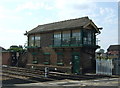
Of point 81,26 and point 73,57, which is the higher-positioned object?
point 81,26

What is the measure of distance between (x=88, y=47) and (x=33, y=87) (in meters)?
13.9

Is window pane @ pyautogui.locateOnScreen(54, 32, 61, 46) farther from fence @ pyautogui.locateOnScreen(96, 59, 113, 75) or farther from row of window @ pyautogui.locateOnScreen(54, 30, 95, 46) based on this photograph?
fence @ pyautogui.locateOnScreen(96, 59, 113, 75)

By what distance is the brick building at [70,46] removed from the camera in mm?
26344

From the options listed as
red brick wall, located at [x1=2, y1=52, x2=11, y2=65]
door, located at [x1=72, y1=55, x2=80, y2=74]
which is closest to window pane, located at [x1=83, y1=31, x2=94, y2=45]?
door, located at [x1=72, y1=55, x2=80, y2=74]

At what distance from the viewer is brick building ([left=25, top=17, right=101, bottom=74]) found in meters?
26.3

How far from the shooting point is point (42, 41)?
32.5 metres

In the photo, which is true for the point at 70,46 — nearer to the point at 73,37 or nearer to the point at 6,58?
the point at 73,37

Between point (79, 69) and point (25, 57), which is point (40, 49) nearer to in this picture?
point (25, 57)

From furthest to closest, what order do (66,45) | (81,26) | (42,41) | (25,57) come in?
(25,57), (42,41), (66,45), (81,26)

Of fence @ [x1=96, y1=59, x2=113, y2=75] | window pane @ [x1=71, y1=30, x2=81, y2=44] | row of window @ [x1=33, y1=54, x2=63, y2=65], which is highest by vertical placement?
window pane @ [x1=71, y1=30, x2=81, y2=44]

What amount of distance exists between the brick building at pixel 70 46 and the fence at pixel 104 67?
3.73 feet

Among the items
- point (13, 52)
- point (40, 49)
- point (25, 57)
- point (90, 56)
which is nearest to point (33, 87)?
point (90, 56)

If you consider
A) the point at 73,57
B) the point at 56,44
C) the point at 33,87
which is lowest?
the point at 33,87

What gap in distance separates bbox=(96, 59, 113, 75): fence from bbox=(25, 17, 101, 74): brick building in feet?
3.73
